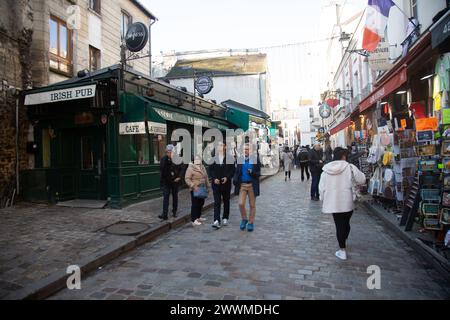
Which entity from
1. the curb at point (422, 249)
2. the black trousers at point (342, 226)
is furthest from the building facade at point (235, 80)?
the black trousers at point (342, 226)

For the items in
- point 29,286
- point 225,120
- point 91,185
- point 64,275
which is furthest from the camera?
point 225,120

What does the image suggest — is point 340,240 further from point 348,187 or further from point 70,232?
point 70,232

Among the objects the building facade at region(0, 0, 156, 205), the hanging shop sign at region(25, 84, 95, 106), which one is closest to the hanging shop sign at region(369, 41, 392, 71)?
the hanging shop sign at region(25, 84, 95, 106)

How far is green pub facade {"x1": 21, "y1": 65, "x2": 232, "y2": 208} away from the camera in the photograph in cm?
822

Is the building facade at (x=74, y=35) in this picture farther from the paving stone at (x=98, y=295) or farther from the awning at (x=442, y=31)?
the awning at (x=442, y=31)

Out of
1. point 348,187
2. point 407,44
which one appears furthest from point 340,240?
point 407,44

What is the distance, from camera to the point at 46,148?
9328 millimetres

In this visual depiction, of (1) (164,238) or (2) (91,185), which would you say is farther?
(2) (91,185)

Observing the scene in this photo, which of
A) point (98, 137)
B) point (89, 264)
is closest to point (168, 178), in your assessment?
point (89, 264)

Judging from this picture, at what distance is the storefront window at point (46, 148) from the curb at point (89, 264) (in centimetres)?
516

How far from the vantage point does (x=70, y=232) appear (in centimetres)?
585

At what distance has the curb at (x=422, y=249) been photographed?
3.85 meters

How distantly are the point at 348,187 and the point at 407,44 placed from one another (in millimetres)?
6569

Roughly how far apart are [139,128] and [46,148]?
3.50m
